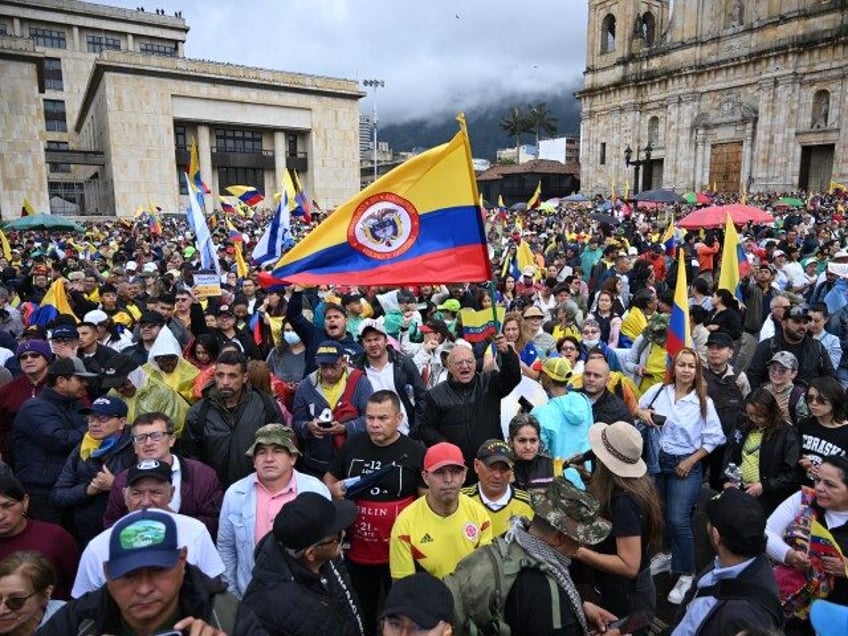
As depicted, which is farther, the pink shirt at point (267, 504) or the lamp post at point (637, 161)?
the lamp post at point (637, 161)

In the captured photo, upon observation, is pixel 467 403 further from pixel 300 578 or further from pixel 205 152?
pixel 205 152

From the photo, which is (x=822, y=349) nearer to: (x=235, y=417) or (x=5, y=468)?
(x=235, y=417)

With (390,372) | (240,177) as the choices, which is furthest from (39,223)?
(240,177)

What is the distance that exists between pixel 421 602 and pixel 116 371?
3.18 m

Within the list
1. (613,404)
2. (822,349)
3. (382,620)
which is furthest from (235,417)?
(822,349)

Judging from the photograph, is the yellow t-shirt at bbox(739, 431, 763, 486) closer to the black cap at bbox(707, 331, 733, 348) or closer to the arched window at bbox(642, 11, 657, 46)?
the black cap at bbox(707, 331, 733, 348)

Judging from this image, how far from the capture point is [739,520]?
7.88 feet

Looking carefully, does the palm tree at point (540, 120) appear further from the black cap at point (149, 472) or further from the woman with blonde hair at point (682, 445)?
the black cap at point (149, 472)

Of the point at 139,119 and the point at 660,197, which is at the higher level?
the point at 139,119

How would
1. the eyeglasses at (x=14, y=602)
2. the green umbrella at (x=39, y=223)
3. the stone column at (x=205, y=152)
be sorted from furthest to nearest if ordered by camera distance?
the stone column at (x=205, y=152), the green umbrella at (x=39, y=223), the eyeglasses at (x=14, y=602)

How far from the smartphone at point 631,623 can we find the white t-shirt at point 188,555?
1.78 m

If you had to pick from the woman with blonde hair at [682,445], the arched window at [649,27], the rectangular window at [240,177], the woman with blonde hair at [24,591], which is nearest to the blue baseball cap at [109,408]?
the woman with blonde hair at [24,591]

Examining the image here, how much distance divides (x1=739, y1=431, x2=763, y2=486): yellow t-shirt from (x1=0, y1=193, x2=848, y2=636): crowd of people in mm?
15

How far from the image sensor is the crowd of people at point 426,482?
2.22 m
